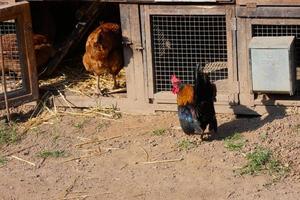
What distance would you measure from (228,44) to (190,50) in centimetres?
55

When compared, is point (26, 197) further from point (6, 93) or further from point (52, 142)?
point (6, 93)

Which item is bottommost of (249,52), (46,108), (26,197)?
(26,197)

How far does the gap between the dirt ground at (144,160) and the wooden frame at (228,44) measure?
0.21 metres

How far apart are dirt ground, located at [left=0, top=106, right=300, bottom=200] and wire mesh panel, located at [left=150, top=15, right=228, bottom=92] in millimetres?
533

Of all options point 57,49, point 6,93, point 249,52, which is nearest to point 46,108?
point 6,93

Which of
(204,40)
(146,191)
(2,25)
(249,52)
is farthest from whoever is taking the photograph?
(2,25)

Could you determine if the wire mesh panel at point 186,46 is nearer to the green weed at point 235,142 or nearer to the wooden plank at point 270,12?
the wooden plank at point 270,12

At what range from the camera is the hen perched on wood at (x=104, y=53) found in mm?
8539

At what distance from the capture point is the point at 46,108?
8672 mm

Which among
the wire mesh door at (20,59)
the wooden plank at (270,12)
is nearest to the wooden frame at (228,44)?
the wooden plank at (270,12)

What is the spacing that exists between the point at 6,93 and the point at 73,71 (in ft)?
4.79

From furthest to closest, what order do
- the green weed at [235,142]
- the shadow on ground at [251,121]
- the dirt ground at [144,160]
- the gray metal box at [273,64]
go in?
the shadow on ground at [251,121] < the gray metal box at [273,64] < the green weed at [235,142] < the dirt ground at [144,160]

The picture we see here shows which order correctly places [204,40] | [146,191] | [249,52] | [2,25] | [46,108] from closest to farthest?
[146,191], [249,52], [204,40], [46,108], [2,25]

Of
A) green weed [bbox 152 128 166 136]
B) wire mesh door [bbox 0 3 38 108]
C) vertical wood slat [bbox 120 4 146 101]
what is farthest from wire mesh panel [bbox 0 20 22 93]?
green weed [bbox 152 128 166 136]
